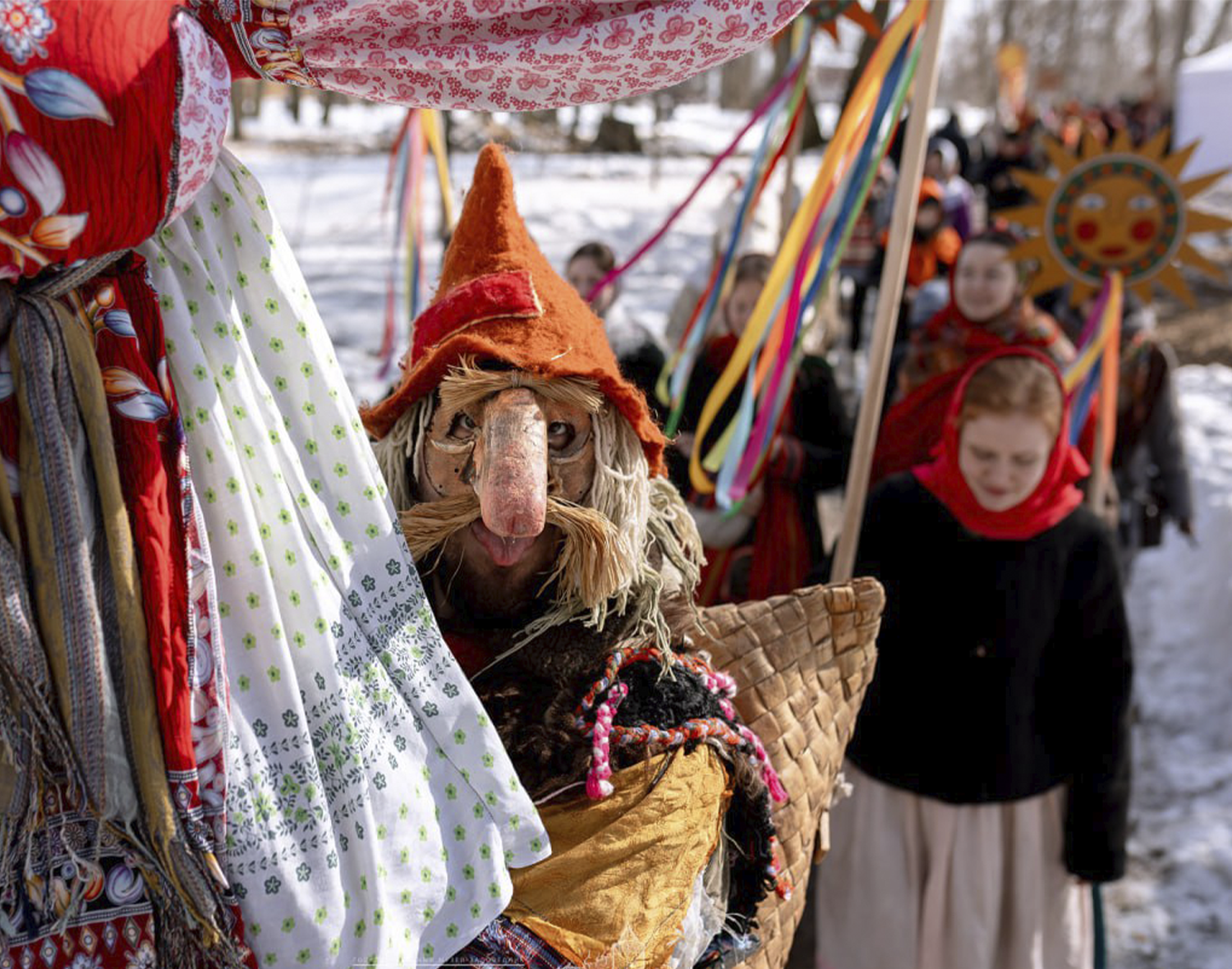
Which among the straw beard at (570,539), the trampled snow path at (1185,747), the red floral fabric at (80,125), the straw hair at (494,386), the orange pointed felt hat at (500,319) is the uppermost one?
the red floral fabric at (80,125)

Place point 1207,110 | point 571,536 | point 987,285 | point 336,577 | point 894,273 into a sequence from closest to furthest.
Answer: point 336,577
point 571,536
point 894,273
point 987,285
point 1207,110

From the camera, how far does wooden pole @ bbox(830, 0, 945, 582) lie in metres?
2.03

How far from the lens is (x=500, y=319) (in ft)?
4.59

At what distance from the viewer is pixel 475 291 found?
1415mm

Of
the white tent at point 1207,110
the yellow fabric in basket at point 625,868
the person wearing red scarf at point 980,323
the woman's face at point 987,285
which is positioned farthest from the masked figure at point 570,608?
the white tent at point 1207,110

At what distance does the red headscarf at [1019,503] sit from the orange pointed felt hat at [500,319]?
1.11 m

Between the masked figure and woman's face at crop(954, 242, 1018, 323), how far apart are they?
264 cm

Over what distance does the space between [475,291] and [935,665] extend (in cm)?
145

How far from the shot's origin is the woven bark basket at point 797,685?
1.62 meters

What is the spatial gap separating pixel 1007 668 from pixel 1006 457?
1.42ft

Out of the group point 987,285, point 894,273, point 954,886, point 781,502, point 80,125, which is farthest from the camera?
point 987,285

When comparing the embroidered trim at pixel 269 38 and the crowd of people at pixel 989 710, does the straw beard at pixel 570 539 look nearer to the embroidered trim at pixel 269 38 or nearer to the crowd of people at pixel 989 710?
the embroidered trim at pixel 269 38

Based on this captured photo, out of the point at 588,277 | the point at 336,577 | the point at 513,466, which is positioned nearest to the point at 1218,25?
the point at 588,277

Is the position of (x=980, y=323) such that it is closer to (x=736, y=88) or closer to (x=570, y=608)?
(x=570, y=608)
